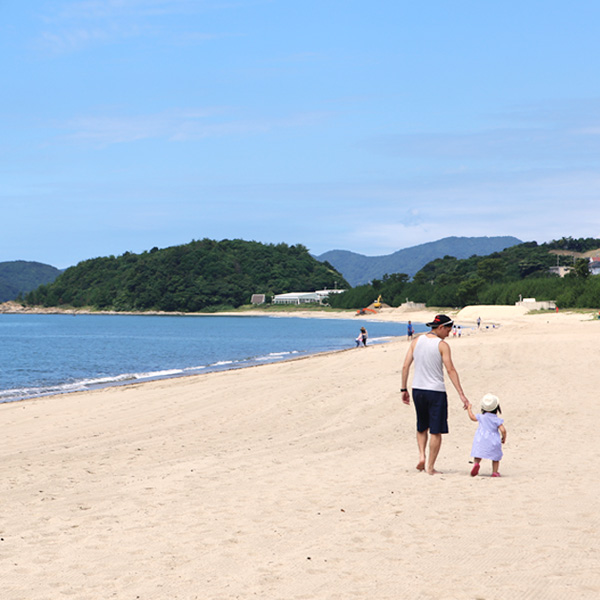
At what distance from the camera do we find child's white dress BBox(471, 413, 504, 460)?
864 cm

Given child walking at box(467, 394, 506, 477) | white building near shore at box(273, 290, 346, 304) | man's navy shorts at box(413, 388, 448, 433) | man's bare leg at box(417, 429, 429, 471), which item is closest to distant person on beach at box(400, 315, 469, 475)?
man's navy shorts at box(413, 388, 448, 433)

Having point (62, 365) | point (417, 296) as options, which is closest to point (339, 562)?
point (62, 365)

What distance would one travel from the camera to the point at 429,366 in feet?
27.3

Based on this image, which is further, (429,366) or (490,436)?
(490,436)

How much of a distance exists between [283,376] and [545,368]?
331 inches

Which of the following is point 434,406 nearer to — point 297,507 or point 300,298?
point 297,507

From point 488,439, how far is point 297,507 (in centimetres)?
294

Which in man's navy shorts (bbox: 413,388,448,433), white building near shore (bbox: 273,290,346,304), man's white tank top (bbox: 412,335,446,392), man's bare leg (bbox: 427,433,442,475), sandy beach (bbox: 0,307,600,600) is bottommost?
sandy beach (bbox: 0,307,600,600)

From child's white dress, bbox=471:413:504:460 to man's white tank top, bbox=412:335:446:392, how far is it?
2.83ft

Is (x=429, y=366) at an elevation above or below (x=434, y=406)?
above

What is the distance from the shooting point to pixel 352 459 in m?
10.1

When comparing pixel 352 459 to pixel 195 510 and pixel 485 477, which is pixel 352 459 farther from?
pixel 195 510

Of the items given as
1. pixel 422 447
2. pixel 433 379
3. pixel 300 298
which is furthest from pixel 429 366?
pixel 300 298

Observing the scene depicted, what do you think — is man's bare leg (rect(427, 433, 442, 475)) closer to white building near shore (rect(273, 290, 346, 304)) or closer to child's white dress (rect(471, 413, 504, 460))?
child's white dress (rect(471, 413, 504, 460))
